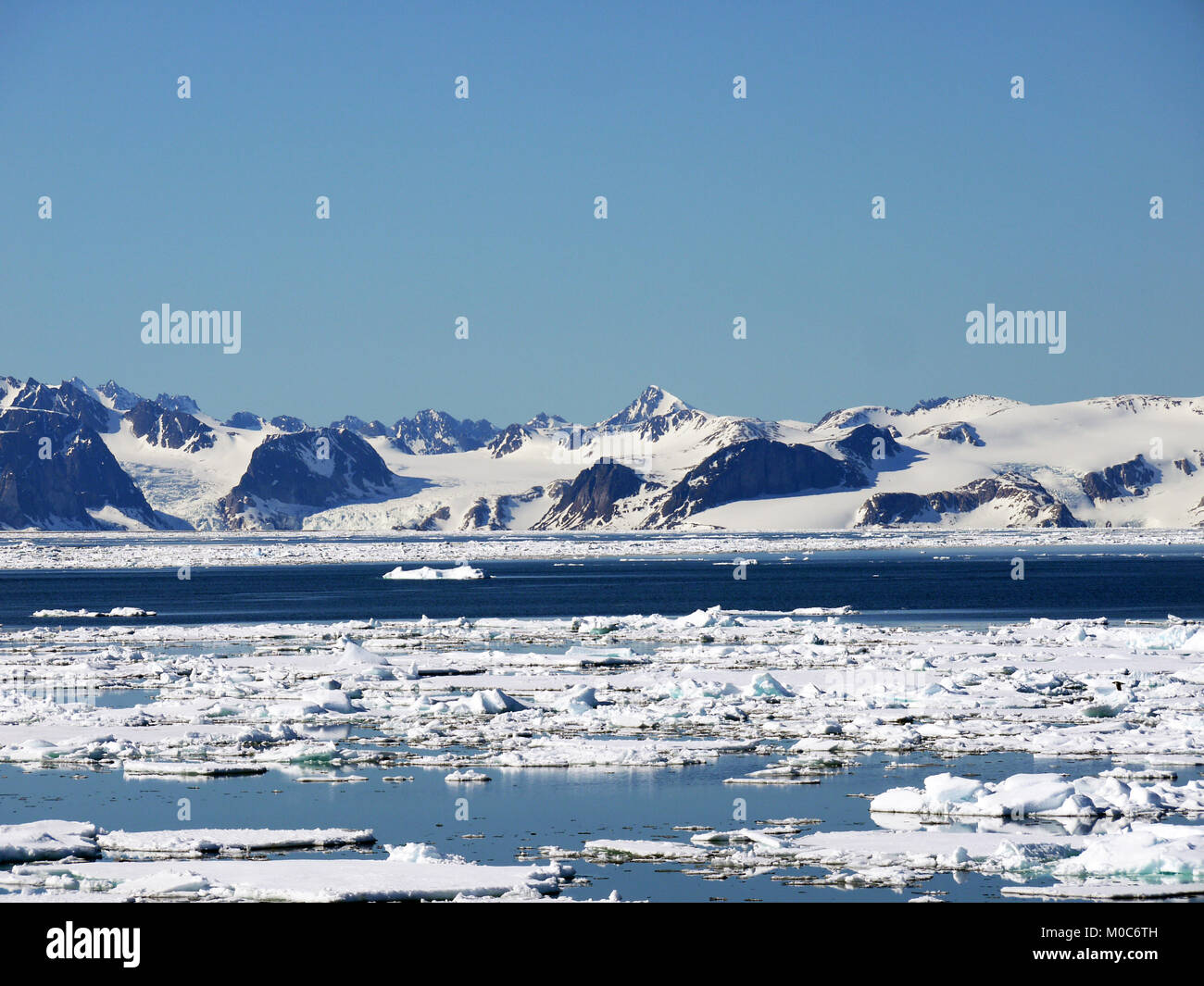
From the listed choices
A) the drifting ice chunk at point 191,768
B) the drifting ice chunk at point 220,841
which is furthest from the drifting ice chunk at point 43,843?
the drifting ice chunk at point 191,768

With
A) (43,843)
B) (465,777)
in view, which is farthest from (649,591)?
(43,843)

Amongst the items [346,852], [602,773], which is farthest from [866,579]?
[346,852]

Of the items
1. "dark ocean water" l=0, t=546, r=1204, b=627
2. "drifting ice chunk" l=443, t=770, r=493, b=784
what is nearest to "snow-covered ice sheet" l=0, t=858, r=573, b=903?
Answer: "drifting ice chunk" l=443, t=770, r=493, b=784

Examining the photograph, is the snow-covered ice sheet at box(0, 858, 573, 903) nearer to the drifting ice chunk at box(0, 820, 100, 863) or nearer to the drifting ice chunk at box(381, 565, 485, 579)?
the drifting ice chunk at box(0, 820, 100, 863)

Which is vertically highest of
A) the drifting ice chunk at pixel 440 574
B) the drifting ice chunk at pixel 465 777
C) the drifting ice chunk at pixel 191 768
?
the drifting ice chunk at pixel 440 574

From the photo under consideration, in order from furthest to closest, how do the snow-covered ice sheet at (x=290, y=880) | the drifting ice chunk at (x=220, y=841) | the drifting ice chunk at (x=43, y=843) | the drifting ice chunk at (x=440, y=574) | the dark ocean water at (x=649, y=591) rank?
the drifting ice chunk at (x=440, y=574)
the dark ocean water at (x=649, y=591)
the drifting ice chunk at (x=220, y=841)
the drifting ice chunk at (x=43, y=843)
the snow-covered ice sheet at (x=290, y=880)

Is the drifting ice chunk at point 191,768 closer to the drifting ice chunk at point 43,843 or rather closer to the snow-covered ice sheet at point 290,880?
the drifting ice chunk at point 43,843

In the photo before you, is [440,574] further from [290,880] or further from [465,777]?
[290,880]
